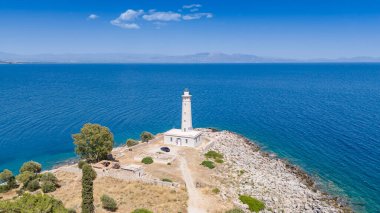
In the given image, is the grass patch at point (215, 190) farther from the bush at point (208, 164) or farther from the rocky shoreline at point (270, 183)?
the bush at point (208, 164)

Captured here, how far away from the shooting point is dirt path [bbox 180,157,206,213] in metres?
33.3

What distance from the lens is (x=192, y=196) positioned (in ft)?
119

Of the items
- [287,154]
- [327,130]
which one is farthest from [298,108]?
[287,154]

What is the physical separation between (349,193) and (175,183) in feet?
83.3

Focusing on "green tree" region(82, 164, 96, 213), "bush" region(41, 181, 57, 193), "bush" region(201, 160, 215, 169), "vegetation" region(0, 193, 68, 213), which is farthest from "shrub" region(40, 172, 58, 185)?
"bush" region(201, 160, 215, 169)

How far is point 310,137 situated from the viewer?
2731 inches

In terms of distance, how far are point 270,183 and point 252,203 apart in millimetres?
8421

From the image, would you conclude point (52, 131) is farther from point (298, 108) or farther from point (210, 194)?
point (298, 108)

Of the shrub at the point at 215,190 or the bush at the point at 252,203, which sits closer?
the bush at the point at 252,203

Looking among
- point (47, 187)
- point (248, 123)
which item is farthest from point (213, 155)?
point (248, 123)

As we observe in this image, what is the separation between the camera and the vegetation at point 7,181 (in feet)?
127

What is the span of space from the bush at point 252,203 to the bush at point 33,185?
84.0 feet

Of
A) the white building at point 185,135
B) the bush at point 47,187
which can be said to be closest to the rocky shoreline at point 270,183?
the white building at point 185,135

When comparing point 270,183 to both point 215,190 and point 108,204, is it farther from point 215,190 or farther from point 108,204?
point 108,204
